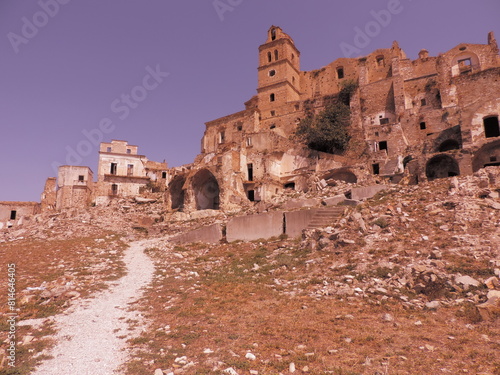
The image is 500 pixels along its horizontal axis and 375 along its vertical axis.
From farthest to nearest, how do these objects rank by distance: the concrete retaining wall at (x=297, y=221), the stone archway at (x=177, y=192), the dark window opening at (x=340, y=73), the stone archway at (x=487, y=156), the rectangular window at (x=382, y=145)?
1. the dark window opening at (x=340, y=73)
2. the stone archway at (x=177, y=192)
3. the rectangular window at (x=382, y=145)
4. the stone archway at (x=487, y=156)
5. the concrete retaining wall at (x=297, y=221)

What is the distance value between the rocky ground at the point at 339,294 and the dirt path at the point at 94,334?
0.37 meters

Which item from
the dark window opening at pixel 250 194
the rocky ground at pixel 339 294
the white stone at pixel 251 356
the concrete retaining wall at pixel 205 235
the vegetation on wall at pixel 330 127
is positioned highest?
the vegetation on wall at pixel 330 127

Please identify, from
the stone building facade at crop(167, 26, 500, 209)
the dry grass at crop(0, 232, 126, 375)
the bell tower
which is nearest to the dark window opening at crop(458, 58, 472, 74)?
the stone building facade at crop(167, 26, 500, 209)

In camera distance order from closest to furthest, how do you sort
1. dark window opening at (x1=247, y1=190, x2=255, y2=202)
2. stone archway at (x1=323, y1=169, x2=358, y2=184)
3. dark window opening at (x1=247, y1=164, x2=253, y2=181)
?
stone archway at (x1=323, y1=169, x2=358, y2=184) < dark window opening at (x1=247, y1=190, x2=255, y2=202) < dark window opening at (x1=247, y1=164, x2=253, y2=181)

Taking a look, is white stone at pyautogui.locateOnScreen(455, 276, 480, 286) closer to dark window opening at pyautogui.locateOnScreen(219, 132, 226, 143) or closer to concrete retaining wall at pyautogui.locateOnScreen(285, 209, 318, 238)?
concrete retaining wall at pyautogui.locateOnScreen(285, 209, 318, 238)

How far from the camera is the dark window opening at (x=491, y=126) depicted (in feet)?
76.1

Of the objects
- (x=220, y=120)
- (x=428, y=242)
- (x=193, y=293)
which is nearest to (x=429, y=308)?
(x=428, y=242)

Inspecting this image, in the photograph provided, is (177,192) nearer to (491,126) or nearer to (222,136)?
(222,136)

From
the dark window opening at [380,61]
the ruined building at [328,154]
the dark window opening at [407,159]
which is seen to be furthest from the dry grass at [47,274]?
the dark window opening at [380,61]

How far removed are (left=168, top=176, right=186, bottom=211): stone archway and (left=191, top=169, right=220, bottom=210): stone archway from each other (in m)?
2.23

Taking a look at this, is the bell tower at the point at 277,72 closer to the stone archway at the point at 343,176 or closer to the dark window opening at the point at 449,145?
the stone archway at the point at 343,176

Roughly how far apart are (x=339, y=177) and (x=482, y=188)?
14332mm

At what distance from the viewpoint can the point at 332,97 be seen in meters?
39.4

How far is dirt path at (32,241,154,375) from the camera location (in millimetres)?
5348
